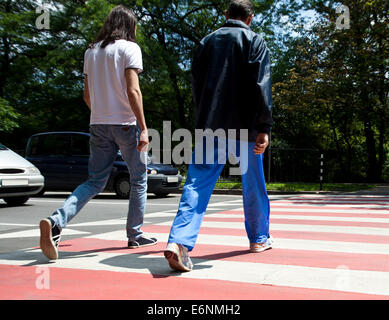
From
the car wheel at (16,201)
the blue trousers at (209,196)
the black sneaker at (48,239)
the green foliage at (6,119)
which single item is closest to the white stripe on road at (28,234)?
the black sneaker at (48,239)

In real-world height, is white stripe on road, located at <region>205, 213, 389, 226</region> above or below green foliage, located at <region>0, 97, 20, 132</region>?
below

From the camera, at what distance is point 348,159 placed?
21.9 metres

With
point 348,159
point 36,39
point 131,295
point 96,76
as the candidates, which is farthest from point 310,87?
point 131,295

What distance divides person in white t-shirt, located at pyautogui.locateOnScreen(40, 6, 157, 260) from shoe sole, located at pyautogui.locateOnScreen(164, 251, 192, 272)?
106cm

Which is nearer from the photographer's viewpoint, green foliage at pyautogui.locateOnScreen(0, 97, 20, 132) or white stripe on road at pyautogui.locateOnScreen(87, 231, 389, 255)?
white stripe on road at pyautogui.locateOnScreen(87, 231, 389, 255)

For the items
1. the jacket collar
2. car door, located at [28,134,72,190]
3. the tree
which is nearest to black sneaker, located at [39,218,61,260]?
the jacket collar

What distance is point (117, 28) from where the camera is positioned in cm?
416

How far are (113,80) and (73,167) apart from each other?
8.74 metres

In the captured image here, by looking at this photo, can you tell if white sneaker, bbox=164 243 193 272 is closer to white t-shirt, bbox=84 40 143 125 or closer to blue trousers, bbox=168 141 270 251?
blue trousers, bbox=168 141 270 251

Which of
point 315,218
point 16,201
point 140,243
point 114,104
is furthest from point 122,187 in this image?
point 114,104

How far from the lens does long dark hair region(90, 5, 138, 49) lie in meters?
4.12

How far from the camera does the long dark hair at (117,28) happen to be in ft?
13.5

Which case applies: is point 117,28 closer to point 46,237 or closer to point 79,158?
point 46,237

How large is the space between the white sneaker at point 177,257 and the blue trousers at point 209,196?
0.04 metres
